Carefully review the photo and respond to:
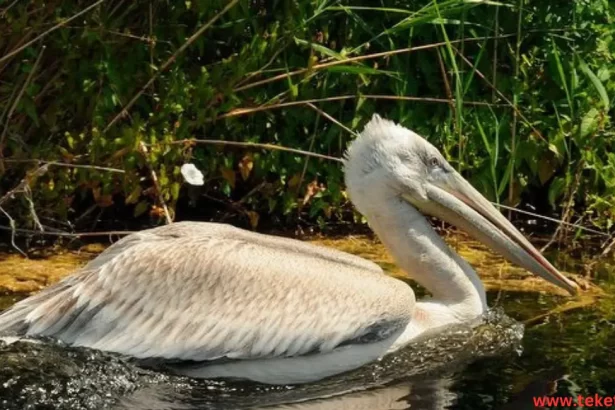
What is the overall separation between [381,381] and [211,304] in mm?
637

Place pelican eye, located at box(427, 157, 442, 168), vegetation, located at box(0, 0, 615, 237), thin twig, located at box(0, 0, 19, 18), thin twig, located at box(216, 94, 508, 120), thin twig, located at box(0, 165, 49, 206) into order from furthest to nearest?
thin twig, located at box(216, 94, 508, 120) → vegetation, located at box(0, 0, 615, 237) → thin twig, located at box(0, 0, 19, 18) → thin twig, located at box(0, 165, 49, 206) → pelican eye, located at box(427, 157, 442, 168)

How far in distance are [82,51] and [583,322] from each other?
2447mm

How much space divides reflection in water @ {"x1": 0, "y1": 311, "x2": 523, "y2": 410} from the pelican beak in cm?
73

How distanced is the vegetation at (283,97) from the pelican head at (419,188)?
0.54 meters

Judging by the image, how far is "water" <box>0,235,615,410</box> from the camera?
439 cm

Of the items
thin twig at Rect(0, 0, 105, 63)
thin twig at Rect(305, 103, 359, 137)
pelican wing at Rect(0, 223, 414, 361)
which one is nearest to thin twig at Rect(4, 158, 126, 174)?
thin twig at Rect(0, 0, 105, 63)

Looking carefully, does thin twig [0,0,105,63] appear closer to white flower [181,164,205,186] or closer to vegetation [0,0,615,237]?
vegetation [0,0,615,237]

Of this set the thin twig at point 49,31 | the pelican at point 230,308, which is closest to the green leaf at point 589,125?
the pelican at point 230,308

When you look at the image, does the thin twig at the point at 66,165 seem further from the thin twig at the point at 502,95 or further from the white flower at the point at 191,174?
the thin twig at the point at 502,95

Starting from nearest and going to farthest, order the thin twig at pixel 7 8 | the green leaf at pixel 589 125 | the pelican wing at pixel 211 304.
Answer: the pelican wing at pixel 211 304, the thin twig at pixel 7 8, the green leaf at pixel 589 125

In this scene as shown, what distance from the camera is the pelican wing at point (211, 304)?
15.2 feet

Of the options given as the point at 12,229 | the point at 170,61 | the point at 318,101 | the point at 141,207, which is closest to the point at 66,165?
the point at 12,229

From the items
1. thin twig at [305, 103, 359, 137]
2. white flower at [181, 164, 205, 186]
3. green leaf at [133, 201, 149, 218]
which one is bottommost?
green leaf at [133, 201, 149, 218]

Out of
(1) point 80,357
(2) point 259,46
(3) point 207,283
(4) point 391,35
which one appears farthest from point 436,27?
(1) point 80,357
